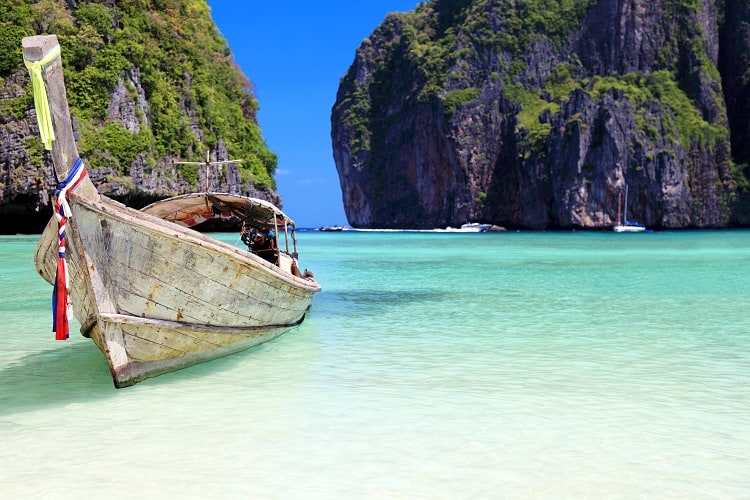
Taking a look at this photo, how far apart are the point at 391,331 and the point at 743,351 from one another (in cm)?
496

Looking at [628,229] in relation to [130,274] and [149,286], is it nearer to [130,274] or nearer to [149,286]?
[149,286]

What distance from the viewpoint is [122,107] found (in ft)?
151

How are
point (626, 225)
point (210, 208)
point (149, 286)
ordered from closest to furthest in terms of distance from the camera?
point (149, 286) < point (210, 208) < point (626, 225)

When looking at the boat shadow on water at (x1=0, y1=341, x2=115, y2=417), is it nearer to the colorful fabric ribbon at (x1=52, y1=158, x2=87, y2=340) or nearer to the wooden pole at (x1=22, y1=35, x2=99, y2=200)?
the colorful fabric ribbon at (x1=52, y1=158, x2=87, y2=340)

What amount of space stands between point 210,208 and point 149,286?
4.82m

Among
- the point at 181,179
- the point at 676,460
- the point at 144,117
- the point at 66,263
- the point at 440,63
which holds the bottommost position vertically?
the point at 676,460

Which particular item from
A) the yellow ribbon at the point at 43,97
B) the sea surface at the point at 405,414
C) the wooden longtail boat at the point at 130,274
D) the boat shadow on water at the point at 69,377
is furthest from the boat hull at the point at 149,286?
the yellow ribbon at the point at 43,97

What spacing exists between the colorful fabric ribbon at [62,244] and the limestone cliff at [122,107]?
3726 cm

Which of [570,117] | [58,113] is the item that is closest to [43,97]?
[58,113]

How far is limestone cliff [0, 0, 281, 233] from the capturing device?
4181 cm

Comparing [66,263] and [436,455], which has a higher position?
[66,263]

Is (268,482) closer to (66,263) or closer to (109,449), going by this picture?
(109,449)

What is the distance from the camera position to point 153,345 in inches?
281

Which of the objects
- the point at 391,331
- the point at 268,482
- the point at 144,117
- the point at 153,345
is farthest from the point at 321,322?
the point at 144,117
